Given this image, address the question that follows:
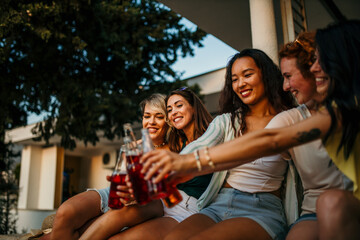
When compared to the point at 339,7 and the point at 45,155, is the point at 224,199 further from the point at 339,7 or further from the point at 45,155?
the point at 45,155

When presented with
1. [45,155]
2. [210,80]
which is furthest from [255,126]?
[45,155]

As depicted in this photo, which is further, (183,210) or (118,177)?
(183,210)

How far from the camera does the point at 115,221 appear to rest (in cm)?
186

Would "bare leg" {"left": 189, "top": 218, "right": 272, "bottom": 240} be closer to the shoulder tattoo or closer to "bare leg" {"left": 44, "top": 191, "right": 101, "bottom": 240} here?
the shoulder tattoo

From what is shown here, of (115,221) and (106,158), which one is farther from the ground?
(106,158)

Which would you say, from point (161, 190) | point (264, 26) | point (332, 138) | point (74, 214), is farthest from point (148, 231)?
point (264, 26)

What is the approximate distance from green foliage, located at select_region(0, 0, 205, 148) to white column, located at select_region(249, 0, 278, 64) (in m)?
2.70

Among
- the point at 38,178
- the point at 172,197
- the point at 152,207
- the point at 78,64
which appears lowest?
the point at 152,207

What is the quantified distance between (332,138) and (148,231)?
116cm

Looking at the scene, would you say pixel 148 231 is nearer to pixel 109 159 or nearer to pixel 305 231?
pixel 305 231

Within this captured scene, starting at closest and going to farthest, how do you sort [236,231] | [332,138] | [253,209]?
[332,138], [236,231], [253,209]

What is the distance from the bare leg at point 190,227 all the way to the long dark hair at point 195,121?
104 centimetres

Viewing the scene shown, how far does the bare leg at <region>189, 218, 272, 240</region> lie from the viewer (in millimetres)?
1437

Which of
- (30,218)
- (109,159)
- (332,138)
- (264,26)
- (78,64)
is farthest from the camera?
(109,159)
